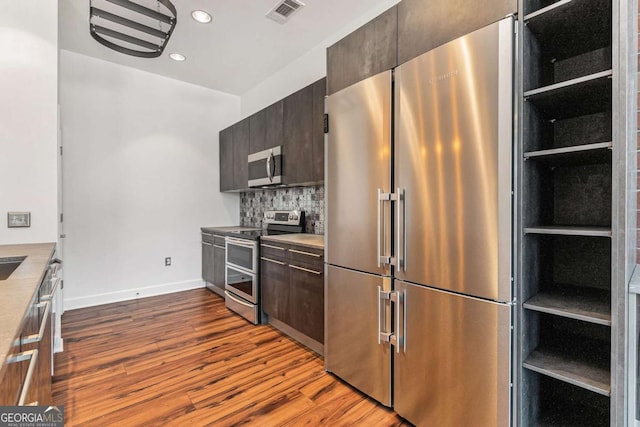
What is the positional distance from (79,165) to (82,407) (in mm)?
2810

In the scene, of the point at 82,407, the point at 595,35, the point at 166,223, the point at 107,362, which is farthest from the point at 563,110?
the point at 166,223

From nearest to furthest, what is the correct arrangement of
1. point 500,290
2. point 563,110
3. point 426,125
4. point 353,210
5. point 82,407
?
point 500,290 < point 563,110 < point 426,125 < point 82,407 < point 353,210

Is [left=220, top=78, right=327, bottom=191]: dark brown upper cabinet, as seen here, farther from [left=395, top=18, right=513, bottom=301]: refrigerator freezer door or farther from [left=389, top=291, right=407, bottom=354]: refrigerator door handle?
[left=389, top=291, right=407, bottom=354]: refrigerator door handle

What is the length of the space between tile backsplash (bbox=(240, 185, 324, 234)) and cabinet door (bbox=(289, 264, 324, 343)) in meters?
0.82

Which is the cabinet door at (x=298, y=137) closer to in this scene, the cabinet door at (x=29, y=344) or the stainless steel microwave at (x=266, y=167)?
the stainless steel microwave at (x=266, y=167)

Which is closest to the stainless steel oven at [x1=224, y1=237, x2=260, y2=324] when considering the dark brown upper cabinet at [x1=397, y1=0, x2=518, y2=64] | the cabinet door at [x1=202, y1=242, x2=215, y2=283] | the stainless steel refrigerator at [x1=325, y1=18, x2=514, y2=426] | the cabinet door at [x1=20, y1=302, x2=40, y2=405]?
the cabinet door at [x1=202, y1=242, x2=215, y2=283]

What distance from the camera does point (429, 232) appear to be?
5.23ft

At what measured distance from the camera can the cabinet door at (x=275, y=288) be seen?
9.12ft

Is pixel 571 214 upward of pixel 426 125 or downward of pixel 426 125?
downward

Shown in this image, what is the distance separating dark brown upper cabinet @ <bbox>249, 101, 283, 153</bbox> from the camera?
3.33 m

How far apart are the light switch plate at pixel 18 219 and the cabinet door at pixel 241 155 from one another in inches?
84.0

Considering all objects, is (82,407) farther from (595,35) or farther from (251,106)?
(251,106)

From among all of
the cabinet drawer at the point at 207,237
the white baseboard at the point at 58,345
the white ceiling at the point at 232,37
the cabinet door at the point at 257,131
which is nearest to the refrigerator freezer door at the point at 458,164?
the white ceiling at the point at 232,37

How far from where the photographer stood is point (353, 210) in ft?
6.59
